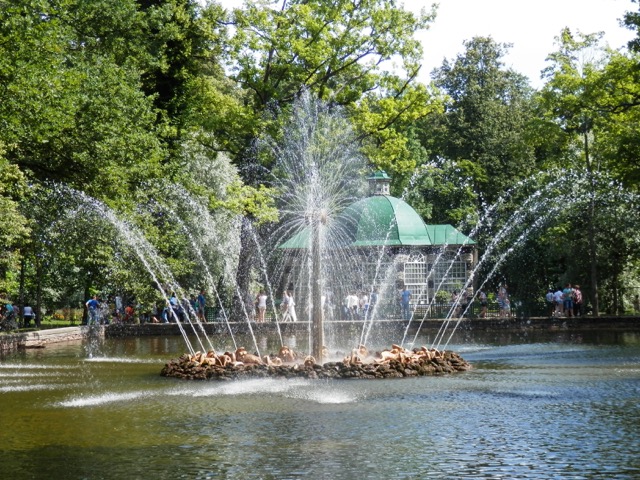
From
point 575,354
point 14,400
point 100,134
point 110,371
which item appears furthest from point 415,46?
point 14,400

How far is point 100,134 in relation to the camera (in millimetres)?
29781

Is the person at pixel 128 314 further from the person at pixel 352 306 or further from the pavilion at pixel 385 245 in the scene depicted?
the person at pixel 352 306

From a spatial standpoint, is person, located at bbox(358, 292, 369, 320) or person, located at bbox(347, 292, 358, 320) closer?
person, located at bbox(347, 292, 358, 320)

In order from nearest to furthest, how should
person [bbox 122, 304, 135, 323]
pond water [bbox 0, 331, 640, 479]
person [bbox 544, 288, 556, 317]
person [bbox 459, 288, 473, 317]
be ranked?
1. pond water [bbox 0, 331, 640, 479]
2. person [bbox 544, 288, 556, 317]
3. person [bbox 459, 288, 473, 317]
4. person [bbox 122, 304, 135, 323]

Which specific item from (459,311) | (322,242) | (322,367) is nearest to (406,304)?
(459,311)

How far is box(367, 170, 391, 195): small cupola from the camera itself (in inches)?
2322

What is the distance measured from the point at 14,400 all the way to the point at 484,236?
1841 inches

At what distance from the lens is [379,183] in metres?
59.6

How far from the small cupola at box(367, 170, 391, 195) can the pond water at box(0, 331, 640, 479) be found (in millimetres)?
37750

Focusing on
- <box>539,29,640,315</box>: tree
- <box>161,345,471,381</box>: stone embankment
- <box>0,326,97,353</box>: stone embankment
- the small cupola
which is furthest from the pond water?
the small cupola

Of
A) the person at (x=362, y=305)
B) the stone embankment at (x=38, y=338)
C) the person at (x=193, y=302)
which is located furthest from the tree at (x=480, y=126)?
the stone embankment at (x=38, y=338)

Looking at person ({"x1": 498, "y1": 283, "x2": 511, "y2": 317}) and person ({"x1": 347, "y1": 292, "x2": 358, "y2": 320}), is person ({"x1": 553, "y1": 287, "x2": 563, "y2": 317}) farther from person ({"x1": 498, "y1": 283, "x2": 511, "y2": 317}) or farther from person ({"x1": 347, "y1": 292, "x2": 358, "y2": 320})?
person ({"x1": 347, "y1": 292, "x2": 358, "y2": 320})

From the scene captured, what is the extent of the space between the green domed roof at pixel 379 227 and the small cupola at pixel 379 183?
118cm

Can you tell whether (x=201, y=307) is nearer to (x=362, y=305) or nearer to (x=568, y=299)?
(x=362, y=305)
